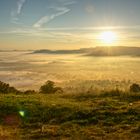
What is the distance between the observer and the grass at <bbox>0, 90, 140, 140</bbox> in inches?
516

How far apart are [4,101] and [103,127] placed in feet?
21.5

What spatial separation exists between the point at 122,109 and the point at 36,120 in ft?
13.3

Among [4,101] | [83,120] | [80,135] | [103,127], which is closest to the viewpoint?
[80,135]

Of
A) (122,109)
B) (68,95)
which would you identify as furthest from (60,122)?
(68,95)

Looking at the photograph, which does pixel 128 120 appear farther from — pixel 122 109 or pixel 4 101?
pixel 4 101

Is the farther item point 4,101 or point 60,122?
point 4,101

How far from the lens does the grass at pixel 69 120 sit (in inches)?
516

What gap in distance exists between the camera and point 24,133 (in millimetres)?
13672

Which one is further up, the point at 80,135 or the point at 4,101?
the point at 4,101

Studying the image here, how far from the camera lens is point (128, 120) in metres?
15.0

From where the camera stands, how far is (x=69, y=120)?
15.5 metres

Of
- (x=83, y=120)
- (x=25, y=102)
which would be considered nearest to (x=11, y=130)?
(x=83, y=120)

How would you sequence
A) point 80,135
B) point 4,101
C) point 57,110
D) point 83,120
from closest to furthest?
1. point 80,135
2. point 83,120
3. point 57,110
4. point 4,101

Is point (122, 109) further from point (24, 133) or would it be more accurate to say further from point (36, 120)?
point (24, 133)
